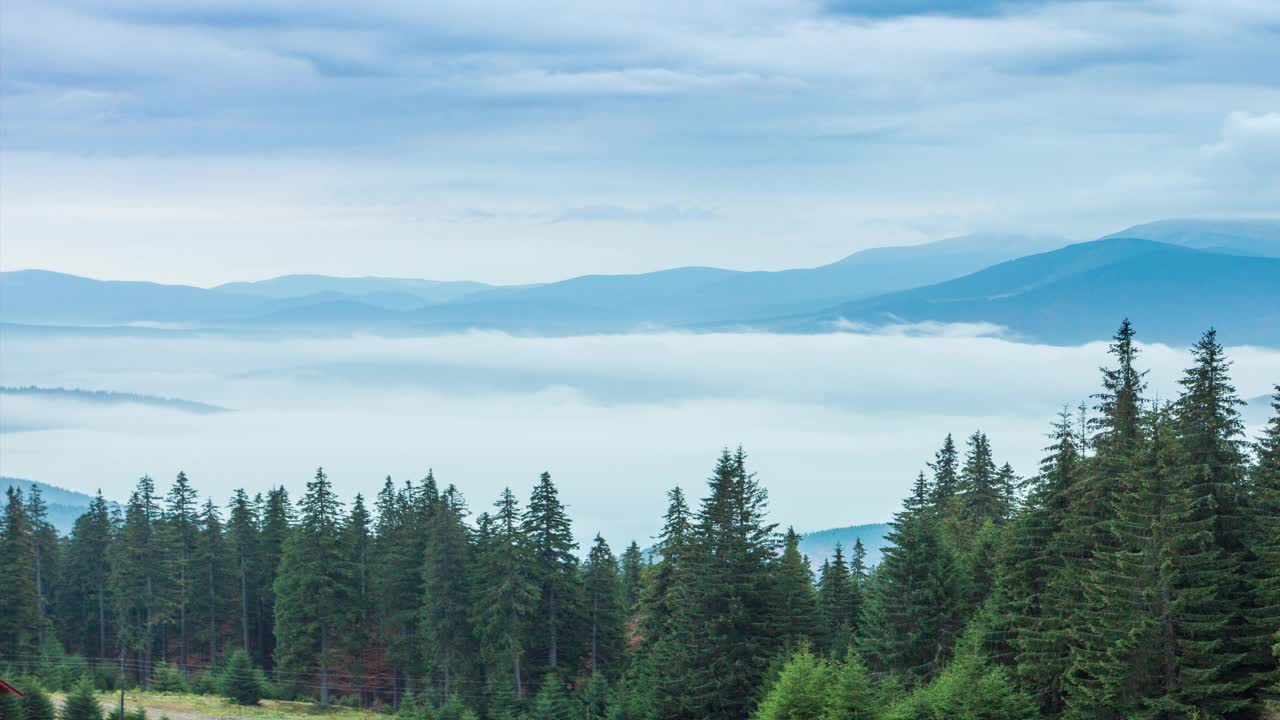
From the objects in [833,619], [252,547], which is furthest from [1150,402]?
[252,547]

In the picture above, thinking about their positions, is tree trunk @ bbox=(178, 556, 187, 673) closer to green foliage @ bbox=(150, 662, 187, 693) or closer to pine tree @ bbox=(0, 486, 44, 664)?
green foliage @ bbox=(150, 662, 187, 693)

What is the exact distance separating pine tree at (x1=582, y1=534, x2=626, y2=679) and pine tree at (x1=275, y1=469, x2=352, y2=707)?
17231mm

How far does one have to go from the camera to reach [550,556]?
80.6 metres

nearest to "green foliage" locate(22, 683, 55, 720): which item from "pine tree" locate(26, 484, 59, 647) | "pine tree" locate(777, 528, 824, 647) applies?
"pine tree" locate(777, 528, 824, 647)

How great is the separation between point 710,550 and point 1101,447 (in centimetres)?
2140

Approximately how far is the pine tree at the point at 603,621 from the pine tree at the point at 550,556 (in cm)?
357

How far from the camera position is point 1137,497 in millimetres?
44906

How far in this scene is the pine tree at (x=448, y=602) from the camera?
82562 millimetres

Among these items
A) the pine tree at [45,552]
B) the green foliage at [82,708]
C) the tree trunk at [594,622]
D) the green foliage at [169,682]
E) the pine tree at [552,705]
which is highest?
the pine tree at [45,552]

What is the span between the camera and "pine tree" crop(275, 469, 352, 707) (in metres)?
85.6

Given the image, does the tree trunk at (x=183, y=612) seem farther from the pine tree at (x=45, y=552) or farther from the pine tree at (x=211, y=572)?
the pine tree at (x=45, y=552)

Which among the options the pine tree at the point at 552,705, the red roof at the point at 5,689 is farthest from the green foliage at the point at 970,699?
the red roof at the point at 5,689

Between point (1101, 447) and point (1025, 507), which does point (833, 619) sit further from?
point (1101, 447)

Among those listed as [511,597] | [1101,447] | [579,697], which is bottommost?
[579,697]
